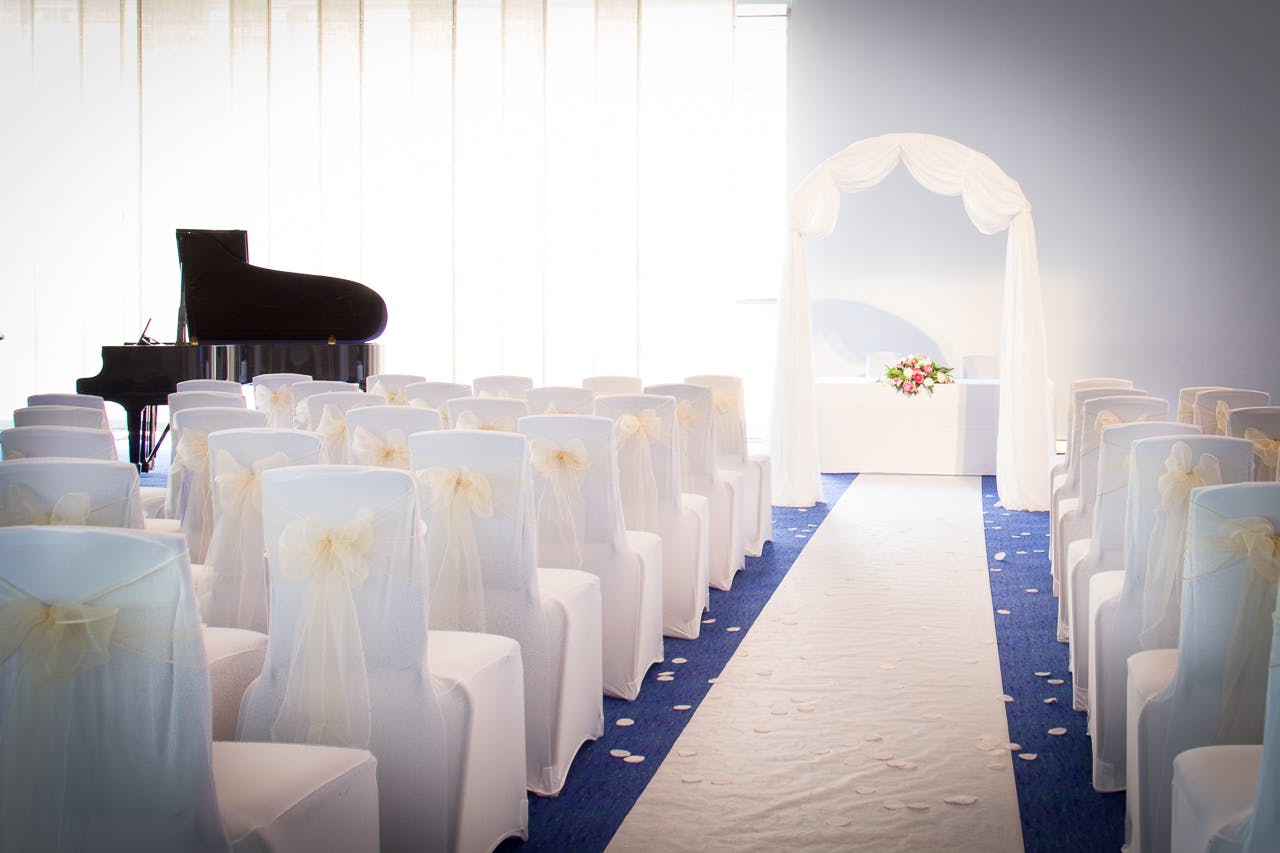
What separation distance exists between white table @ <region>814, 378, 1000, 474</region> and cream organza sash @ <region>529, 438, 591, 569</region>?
539 cm

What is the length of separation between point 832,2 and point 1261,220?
15.0 ft

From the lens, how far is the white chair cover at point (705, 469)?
5.15 metres

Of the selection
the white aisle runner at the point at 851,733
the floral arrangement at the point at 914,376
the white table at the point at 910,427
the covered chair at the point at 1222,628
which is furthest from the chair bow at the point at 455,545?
the floral arrangement at the point at 914,376

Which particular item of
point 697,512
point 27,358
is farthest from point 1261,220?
point 27,358

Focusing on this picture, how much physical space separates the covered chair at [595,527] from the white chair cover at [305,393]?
142cm

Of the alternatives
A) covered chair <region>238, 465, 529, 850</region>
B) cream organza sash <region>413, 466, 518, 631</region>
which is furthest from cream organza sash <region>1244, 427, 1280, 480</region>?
covered chair <region>238, 465, 529, 850</region>

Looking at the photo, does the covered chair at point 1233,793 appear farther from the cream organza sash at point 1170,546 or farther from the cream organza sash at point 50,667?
the cream organza sash at point 50,667

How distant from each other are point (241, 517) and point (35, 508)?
766mm

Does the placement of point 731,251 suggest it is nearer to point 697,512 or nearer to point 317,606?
point 697,512

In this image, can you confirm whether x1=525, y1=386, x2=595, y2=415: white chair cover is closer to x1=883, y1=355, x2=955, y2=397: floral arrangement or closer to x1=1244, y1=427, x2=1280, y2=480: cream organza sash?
x1=1244, y1=427, x2=1280, y2=480: cream organza sash

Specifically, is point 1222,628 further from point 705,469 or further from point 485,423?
point 705,469

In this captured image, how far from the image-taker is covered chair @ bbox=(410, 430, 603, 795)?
9.82 feet

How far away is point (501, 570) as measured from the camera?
10.1 ft

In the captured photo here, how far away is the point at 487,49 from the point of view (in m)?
12.0
